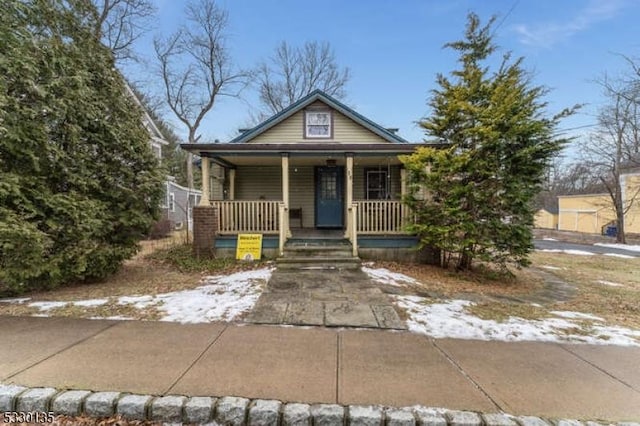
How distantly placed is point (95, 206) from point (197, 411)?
4.66 metres

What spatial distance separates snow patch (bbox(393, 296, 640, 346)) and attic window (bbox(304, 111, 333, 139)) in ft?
25.2

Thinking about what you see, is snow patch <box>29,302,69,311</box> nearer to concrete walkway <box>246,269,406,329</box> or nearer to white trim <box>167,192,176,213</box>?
concrete walkway <box>246,269,406,329</box>

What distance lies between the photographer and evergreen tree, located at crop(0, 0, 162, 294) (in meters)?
4.46

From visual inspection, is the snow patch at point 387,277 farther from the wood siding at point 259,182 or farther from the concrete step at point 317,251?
the wood siding at point 259,182

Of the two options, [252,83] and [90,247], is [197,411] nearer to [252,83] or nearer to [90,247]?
[90,247]

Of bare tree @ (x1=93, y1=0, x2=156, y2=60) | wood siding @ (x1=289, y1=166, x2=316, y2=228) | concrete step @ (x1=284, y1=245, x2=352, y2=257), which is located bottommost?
concrete step @ (x1=284, y1=245, x2=352, y2=257)

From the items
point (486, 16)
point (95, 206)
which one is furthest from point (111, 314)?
point (486, 16)

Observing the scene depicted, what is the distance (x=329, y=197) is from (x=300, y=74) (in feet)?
59.9

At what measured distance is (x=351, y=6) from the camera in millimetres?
12953

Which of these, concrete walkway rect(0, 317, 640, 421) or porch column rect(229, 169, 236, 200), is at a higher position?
porch column rect(229, 169, 236, 200)

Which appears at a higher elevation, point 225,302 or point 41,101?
point 41,101

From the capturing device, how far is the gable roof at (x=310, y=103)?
10430 mm

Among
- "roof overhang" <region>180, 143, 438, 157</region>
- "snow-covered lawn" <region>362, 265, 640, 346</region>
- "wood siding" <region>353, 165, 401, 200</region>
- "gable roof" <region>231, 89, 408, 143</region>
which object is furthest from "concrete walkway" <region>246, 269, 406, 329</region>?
"gable roof" <region>231, 89, 408, 143</region>

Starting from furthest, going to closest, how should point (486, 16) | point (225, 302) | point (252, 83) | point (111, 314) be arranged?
point (252, 83), point (486, 16), point (225, 302), point (111, 314)
